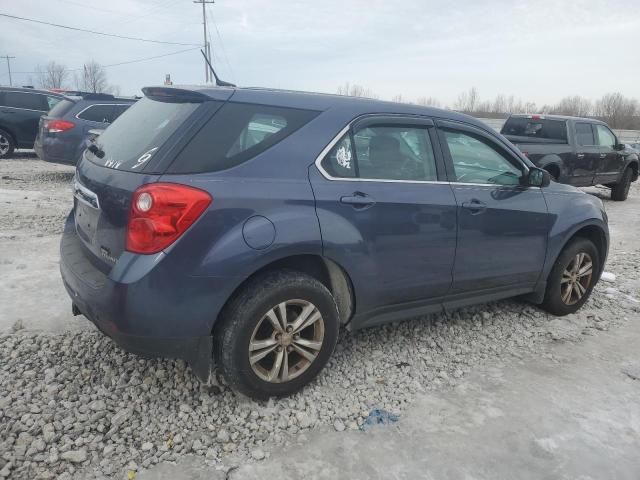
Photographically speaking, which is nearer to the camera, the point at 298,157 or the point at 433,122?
the point at 298,157

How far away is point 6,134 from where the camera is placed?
12531 millimetres

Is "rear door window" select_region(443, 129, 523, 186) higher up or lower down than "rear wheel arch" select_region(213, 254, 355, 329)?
higher up

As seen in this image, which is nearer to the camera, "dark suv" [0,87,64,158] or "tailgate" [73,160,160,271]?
"tailgate" [73,160,160,271]

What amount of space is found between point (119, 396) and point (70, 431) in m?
0.35

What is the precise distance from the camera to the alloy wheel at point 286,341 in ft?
9.28

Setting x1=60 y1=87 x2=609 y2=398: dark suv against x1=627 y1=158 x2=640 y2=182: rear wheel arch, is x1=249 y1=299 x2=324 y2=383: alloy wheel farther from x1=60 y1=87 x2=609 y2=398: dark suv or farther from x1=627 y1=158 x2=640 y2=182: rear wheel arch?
x1=627 y1=158 x2=640 y2=182: rear wheel arch

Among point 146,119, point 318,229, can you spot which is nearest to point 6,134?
point 146,119

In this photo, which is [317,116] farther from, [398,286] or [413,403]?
[413,403]

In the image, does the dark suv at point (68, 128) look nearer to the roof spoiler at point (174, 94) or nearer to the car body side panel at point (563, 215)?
the roof spoiler at point (174, 94)

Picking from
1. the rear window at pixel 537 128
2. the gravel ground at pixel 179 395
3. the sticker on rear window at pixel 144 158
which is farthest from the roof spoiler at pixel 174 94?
the rear window at pixel 537 128

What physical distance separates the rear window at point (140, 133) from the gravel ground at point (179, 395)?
1.28m

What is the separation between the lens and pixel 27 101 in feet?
41.4

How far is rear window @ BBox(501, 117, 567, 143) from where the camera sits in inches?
415

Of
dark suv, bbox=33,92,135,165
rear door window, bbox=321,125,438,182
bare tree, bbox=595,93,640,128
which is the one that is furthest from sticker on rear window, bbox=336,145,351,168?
bare tree, bbox=595,93,640,128
